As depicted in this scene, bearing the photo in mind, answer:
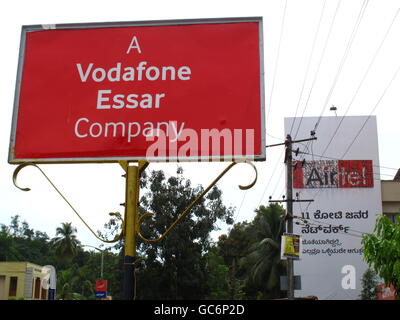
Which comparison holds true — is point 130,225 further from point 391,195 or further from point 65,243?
point 65,243

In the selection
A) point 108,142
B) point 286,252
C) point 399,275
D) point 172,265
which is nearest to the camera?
point 108,142

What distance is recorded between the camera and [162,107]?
139 inches

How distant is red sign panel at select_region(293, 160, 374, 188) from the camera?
39531 millimetres

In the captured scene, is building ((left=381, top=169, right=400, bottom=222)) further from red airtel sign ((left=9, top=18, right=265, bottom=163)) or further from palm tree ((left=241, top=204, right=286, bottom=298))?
red airtel sign ((left=9, top=18, right=265, bottom=163))

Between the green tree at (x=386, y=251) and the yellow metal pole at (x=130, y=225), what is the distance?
698 cm

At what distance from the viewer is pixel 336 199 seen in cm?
4012

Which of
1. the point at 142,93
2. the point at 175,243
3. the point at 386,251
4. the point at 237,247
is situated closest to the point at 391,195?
the point at 237,247

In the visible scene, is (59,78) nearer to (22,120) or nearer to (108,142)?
(22,120)

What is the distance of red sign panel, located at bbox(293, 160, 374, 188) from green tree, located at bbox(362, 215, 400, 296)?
3041cm

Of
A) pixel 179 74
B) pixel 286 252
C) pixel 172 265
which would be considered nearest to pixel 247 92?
pixel 179 74

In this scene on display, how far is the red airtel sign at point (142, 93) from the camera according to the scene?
11.3 feet

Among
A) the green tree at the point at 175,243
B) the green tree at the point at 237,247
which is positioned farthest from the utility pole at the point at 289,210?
the green tree at the point at 237,247

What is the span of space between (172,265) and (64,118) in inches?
852

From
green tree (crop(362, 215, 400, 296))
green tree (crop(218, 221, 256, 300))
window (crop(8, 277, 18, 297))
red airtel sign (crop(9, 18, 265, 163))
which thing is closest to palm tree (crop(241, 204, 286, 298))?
green tree (crop(218, 221, 256, 300))
